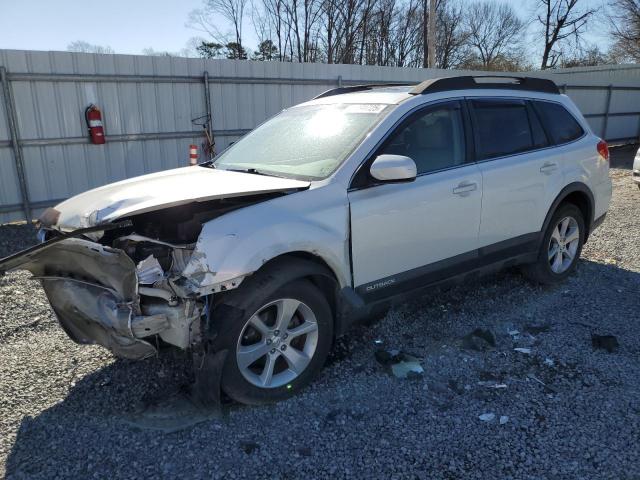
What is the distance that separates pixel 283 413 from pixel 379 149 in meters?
1.82

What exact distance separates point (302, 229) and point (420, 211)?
1017mm

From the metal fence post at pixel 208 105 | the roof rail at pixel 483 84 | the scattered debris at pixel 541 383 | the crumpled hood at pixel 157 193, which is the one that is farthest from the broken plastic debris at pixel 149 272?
the metal fence post at pixel 208 105

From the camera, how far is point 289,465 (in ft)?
8.77

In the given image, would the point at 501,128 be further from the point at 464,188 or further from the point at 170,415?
the point at 170,415

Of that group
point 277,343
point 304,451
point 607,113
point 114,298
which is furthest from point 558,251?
point 607,113

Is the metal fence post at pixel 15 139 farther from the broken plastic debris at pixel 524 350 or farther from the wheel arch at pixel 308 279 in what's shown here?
the broken plastic debris at pixel 524 350

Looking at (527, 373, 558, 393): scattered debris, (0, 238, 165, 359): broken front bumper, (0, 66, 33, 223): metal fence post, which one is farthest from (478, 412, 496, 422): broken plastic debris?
(0, 66, 33, 223): metal fence post

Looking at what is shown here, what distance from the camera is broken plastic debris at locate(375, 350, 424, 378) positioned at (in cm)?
353

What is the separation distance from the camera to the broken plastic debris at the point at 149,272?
9.05ft

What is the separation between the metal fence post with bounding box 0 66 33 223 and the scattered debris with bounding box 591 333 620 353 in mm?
7781

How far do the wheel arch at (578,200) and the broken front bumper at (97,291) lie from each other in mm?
3636

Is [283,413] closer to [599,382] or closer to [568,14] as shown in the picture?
[599,382]

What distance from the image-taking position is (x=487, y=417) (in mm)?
3029

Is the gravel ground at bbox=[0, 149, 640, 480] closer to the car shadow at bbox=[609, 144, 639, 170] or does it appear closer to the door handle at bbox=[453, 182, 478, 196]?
the door handle at bbox=[453, 182, 478, 196]
